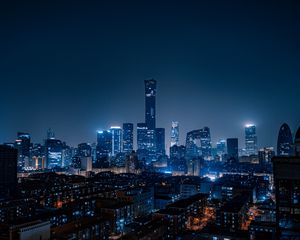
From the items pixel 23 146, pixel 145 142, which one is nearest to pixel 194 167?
pixel 145 142

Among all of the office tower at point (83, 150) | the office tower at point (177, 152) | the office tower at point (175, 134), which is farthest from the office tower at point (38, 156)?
the office tower at point (175, 134)

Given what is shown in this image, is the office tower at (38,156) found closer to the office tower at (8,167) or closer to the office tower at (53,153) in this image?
the office tower at (53,153)

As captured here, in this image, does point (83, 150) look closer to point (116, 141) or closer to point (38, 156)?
point (38, 156)

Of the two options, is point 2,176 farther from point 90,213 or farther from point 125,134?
point 125,134

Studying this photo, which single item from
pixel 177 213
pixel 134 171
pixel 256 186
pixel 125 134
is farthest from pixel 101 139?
pixel 177 213

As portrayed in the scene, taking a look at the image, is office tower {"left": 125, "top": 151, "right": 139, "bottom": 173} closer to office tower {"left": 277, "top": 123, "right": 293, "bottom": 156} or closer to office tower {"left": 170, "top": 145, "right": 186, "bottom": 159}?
office tower {"left": 170, "top": 145, "right": 186, "bottom": 159}
